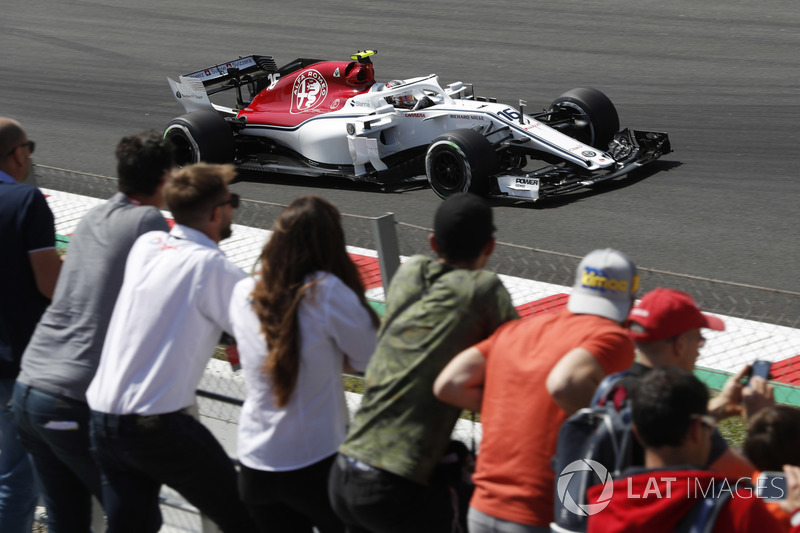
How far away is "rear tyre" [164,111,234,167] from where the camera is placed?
1091 centimetres

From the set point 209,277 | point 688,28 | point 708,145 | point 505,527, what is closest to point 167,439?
point 209,277

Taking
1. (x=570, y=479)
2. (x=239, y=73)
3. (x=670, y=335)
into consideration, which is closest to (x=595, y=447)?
(x=570, y=479)

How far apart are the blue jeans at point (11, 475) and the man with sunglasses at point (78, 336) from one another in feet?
1.10

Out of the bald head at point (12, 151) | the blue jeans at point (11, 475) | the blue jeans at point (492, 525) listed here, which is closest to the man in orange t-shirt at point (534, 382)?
the blue jeans at point (492, 525)

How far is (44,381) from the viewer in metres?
3.61

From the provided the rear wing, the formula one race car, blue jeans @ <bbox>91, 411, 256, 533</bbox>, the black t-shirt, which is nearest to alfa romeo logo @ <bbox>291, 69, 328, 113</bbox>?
the formula one race car

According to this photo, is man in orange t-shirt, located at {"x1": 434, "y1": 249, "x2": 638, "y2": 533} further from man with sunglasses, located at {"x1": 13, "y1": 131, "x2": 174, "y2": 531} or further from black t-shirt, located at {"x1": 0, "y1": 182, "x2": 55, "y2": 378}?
black t-shirt, located at {"x1": 0, "y1": 182, "x2": 55, "y2": 378}

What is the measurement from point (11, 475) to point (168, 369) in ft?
3.93

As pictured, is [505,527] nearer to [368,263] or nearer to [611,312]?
[611,312]

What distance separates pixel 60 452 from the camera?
12.0 feet

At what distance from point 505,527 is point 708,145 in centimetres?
909

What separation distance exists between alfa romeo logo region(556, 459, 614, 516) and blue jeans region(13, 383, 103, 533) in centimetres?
172

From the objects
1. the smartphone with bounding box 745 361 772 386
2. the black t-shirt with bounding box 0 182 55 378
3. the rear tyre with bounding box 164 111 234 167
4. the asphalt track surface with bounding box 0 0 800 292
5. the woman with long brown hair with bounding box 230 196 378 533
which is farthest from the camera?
the rear tyre with bounding box 164 111 234 167

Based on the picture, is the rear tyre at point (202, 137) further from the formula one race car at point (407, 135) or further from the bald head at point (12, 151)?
the bald head at point (12, 151)
